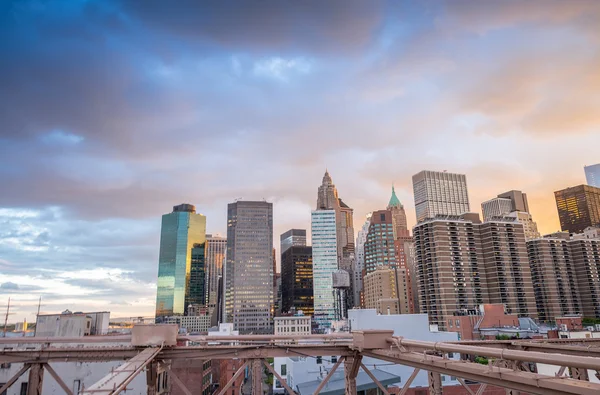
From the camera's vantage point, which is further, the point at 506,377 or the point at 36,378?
the point at 36,378

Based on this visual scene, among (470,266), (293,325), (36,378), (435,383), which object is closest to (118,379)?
(36,378)

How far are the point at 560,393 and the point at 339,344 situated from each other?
29.6 feet

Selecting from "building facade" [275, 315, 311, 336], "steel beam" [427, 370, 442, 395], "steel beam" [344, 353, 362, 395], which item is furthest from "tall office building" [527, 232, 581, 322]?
"steel beam" [427, 370, 442, 395]

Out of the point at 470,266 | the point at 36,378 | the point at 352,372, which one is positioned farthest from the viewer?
the point at 470,266

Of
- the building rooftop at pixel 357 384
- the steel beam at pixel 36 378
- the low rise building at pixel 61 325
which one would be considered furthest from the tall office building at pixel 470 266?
the steel beam at pixel 36 378

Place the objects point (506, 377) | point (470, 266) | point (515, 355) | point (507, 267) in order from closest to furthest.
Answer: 1. point (515, 355)
2. point (506, 377)
3. point (470, 266)
4. point (507, 267)

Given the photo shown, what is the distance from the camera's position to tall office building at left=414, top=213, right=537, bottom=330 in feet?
489

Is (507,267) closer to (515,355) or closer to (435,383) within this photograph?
(435,383)

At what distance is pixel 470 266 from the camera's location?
513ft

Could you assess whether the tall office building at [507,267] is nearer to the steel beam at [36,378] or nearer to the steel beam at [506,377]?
the steel beam at [506,377]

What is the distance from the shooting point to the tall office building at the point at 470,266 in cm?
14912

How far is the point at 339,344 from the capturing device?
16.3 m

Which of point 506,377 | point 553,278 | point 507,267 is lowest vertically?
point 506,377

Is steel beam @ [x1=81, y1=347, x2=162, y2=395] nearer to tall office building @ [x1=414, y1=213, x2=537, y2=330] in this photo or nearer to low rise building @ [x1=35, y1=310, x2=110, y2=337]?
low rise building @ [x1=35, y1=310, x2=110, y2=337]
